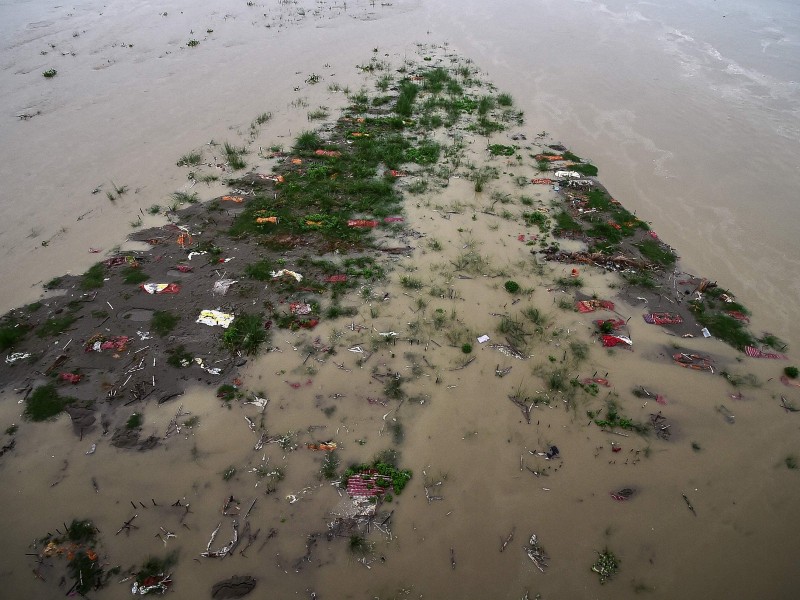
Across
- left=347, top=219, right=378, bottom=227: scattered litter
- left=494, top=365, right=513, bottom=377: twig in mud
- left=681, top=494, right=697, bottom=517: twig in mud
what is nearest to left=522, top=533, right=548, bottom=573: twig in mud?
left=681, top=494, right=697, bottom=517: twig in mud

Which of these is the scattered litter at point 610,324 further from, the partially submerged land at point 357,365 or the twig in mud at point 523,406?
the twig in mud at point 523,406

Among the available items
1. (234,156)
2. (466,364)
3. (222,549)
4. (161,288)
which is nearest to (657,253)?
(466,364)

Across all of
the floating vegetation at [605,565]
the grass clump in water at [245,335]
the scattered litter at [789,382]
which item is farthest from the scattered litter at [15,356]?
the scattered litter at [789,382]

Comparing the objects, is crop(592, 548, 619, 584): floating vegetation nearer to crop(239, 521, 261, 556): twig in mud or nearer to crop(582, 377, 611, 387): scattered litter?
crop(582, 377, 611, 387): scattered litter

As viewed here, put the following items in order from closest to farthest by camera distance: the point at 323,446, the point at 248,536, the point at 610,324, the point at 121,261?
1. the point at 248,536
2. the point at 323,446
3. the point at 610,324
4. the point at 121,261

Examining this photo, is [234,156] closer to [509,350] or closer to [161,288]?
[161,288]

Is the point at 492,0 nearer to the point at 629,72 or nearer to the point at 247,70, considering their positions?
the point at 629,72
